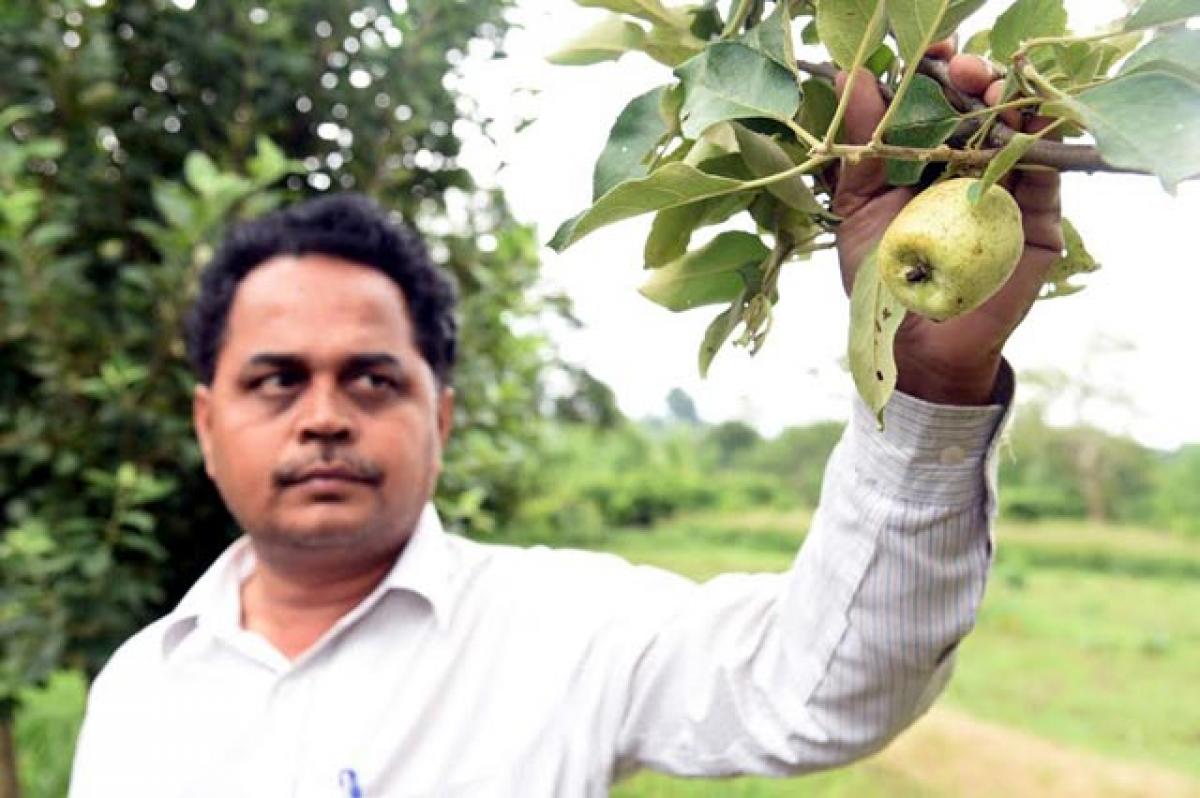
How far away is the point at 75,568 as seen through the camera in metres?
2.02

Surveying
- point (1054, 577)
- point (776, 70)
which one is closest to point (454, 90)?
point (776, 70)

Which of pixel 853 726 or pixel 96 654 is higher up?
pixel 853 726

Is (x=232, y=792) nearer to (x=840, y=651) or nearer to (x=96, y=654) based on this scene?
(x=840, y=651)

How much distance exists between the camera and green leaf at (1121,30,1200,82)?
1.66ft

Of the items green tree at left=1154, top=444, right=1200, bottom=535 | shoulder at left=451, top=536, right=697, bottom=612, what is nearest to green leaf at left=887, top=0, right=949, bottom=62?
shoulder at left=451, top=536, right=697, bottom=612

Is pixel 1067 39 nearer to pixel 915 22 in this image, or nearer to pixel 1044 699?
pixel 915 22

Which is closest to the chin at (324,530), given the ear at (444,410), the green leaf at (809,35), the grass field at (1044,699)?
the ear at (444,410)

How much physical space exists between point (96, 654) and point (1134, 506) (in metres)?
17.6

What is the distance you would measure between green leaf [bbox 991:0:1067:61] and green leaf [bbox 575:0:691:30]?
0.19m

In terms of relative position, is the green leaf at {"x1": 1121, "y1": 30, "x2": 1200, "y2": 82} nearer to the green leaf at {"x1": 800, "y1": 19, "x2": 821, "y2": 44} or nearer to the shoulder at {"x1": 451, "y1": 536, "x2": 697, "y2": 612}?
the green leaf at {"x1": 800, "y1": 19, "x2": 821, "y2": 44}

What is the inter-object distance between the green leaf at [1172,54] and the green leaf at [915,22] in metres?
0.08

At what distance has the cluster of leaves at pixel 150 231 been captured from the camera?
1.95 m

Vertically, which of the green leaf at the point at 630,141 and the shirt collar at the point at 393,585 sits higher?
the green leaf at the point at 630,141

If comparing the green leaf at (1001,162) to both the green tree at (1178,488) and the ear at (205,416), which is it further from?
the green tree at (1178,488)
